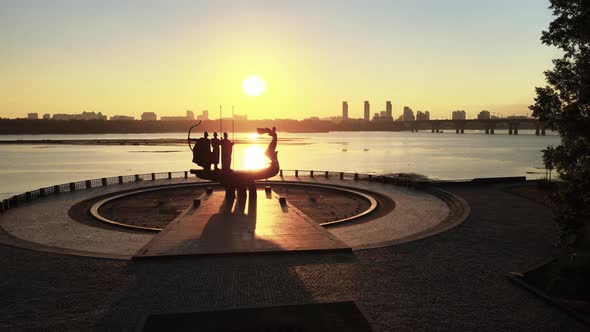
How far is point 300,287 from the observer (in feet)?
41.8

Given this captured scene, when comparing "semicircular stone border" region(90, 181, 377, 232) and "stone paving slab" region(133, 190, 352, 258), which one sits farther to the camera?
"semicircular stone border" region(90, 181, 377, 232)

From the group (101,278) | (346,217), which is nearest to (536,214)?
(346,217)

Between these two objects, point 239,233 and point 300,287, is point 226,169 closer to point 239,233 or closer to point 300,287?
point 239,233

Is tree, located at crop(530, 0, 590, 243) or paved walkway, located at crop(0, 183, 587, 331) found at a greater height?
tree, located at crop(530, 0, 590, 243)

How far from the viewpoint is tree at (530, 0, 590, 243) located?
13047 mm

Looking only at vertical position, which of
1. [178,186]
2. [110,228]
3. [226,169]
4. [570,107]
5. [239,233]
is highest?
[570,107]

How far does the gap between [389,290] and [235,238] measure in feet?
24.1

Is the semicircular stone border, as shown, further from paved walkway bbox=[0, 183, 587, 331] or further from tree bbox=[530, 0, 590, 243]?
tree bbox=[530, 0, 590, 243]

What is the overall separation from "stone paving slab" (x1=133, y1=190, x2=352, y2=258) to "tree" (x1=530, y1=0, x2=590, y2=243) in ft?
26.2

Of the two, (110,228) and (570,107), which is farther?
(110,228)

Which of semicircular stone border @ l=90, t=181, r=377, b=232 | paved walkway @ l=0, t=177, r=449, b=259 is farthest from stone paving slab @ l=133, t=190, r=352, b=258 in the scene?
semicircular stone border @ l=90, t=181, r=377, b=232

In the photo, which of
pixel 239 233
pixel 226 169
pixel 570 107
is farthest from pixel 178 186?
pixel 570 107

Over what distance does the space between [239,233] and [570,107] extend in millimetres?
13501

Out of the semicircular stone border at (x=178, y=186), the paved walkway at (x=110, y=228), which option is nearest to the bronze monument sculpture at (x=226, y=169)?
the semicircular stone border at (x=178, y=186)
